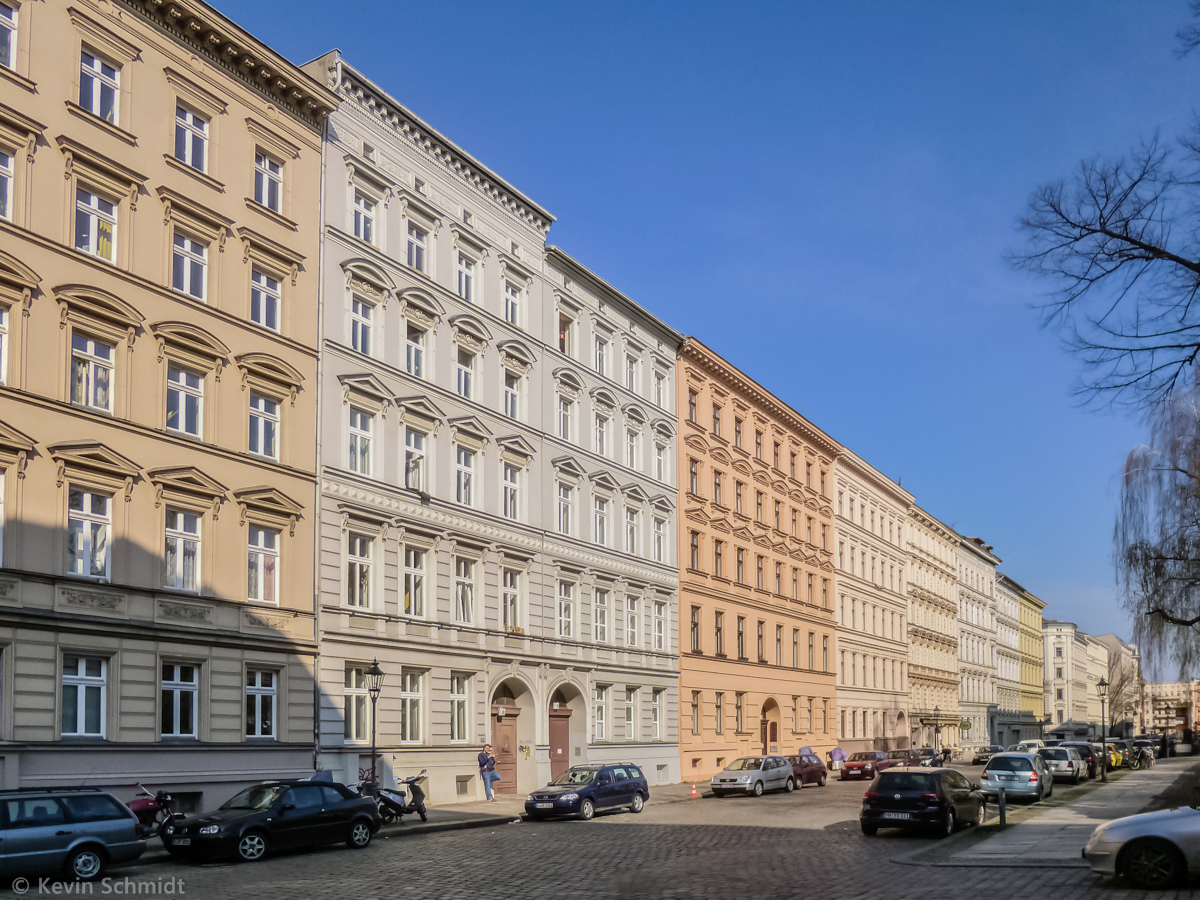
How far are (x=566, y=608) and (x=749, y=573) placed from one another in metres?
18.8

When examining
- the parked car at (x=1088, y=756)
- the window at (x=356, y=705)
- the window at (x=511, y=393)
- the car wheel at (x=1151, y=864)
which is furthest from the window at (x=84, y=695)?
the parked car at (x=1088, y=756)

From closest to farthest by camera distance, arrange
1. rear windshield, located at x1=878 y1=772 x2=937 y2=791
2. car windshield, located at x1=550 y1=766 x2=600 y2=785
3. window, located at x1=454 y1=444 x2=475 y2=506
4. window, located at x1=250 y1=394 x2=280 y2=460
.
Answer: rear windshield, located at x1=878 y1=772 x2=937 y2=791 < window, located at x1=250 y1=394 x2=280 y2=460 < car windshield, located at x1=550 y1=766 x2=600 y2=785 < window, located at x1=454 y1=444 x2=475 y2=506

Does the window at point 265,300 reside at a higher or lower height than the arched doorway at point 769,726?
higher

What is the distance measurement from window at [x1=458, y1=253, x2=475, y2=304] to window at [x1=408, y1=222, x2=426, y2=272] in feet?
6.43

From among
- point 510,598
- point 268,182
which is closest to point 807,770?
point 510,598

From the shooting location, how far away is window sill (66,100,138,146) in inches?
1069

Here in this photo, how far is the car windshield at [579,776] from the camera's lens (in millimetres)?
34125

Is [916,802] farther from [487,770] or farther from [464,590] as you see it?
[464,590]

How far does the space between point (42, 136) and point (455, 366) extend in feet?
51.1

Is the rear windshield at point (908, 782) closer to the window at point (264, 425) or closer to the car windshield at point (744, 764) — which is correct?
the window at point (264, 425)

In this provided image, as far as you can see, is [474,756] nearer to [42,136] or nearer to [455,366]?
[455,366]

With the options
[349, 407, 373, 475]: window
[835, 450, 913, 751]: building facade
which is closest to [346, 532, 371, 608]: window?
[349, 407, 373, 475]: window

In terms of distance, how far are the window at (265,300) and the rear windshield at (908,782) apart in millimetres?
18833

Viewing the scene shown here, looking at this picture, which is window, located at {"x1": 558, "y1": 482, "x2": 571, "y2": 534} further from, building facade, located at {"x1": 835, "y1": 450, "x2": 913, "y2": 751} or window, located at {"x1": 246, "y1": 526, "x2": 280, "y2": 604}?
building facade, located at {"x1": 835, "y1": 450, "x2": 913, "y2": 751}
